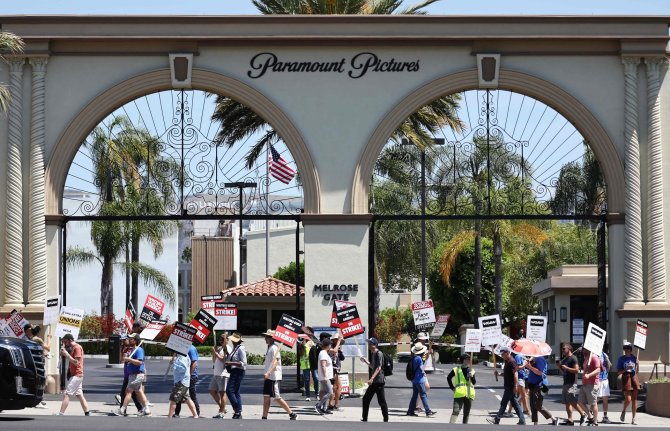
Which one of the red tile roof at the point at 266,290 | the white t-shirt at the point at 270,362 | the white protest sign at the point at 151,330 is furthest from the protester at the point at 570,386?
the red tile roof at the point at 266,290

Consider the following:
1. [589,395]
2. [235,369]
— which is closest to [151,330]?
[235,369]

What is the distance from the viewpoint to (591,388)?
24469 mm

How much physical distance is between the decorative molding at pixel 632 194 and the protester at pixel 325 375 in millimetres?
7848

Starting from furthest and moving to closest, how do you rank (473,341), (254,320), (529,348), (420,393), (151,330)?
(254,320), (473,341), (151,330), (420,393), (529,348)

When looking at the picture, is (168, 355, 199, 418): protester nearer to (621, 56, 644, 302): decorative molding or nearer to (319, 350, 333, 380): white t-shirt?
(319, 350, 333, 380): white t-shirt

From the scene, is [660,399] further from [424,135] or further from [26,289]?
[26,289]

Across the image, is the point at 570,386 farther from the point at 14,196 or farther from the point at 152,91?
the point at 14,196

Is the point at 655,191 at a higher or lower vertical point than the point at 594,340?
higher

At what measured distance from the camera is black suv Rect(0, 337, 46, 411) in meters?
20.6

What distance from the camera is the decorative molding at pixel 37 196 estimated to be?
29.1 meters

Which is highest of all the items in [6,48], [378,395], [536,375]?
[6,48]

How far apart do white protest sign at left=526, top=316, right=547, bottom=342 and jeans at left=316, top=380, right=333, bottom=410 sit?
417cm

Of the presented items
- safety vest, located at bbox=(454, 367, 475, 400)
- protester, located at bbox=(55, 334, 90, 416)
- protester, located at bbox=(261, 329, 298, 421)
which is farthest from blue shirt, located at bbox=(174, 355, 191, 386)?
safety vest, located at bbox=(454, 367, 475, 400)

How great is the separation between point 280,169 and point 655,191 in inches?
622
